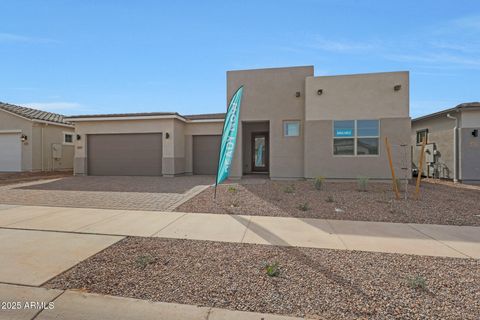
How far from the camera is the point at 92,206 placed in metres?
7.63

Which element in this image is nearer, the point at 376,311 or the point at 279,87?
the point at 376,311

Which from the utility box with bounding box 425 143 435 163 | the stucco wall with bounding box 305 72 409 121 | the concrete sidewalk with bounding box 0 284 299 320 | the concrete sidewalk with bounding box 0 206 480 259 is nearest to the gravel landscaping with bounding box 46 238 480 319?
the concrete sidewalk with bounding box 0 284 299 320

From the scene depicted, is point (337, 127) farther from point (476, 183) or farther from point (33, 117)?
point (33, 117)

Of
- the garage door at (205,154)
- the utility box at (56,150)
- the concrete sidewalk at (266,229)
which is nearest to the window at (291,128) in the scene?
the garage door at (205,154)

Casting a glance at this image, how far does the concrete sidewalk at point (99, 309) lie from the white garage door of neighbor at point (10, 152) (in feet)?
63.6

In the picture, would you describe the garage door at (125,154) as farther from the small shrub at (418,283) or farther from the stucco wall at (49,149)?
the small shrub at (418,283)

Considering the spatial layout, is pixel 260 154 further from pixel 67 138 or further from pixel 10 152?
pixel 10 152

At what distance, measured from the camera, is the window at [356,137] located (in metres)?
12.1

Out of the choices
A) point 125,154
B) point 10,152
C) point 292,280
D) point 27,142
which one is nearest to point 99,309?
point 292,280

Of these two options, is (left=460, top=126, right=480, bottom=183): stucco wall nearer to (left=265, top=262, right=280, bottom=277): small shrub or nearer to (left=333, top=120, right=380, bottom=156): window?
(left=333, top=120, right=380, bottom=156): window

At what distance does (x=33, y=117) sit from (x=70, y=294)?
19.3 metres

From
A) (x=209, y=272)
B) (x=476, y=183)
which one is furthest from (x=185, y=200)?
(x=476, y=183)

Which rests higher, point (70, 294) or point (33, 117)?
point (33, 117)

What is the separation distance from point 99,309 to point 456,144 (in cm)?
1696
